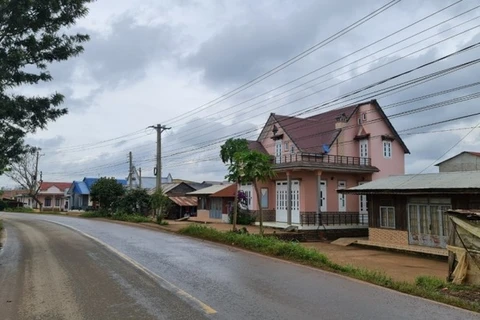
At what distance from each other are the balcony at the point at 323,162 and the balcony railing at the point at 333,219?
3.31 meters

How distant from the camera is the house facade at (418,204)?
1956cm

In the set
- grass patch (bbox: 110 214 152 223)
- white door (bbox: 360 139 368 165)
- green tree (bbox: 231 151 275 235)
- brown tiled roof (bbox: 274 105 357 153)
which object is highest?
brown tiled roof (bbox: 274 105 357 153)

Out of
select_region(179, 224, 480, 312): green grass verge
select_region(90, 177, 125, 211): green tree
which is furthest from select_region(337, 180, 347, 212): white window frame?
select_region(90, 177, 125, 211): green tree

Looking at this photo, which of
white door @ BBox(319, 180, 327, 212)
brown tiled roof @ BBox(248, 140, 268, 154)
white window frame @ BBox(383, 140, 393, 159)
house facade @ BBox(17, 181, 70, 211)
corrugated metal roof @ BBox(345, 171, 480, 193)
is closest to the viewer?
corrugated metal roof @ BBox(345, 171, 480, 193)

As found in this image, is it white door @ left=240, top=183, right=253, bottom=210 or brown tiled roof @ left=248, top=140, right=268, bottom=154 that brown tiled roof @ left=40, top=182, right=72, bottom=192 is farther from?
white door @ left=240, top=183, right=253, bottom=210

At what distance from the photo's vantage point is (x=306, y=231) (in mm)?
27578

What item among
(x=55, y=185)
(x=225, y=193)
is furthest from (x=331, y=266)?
(x=55, y=185)

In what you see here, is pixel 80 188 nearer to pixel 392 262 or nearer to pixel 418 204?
pixel 418 204

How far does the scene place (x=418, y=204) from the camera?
21812 millimetres

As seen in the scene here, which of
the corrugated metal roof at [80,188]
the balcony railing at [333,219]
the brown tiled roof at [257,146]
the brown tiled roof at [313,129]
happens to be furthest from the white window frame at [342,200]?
the corrugated metal roof at [80,188]

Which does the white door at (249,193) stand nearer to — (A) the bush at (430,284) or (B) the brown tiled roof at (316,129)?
(B) the brown tiled roof at (316,129)

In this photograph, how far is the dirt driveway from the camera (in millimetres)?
15194

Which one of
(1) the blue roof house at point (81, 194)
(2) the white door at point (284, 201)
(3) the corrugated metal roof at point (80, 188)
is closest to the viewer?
(2) the white door at point (284, 201)

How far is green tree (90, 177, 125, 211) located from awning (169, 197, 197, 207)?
5777mm
